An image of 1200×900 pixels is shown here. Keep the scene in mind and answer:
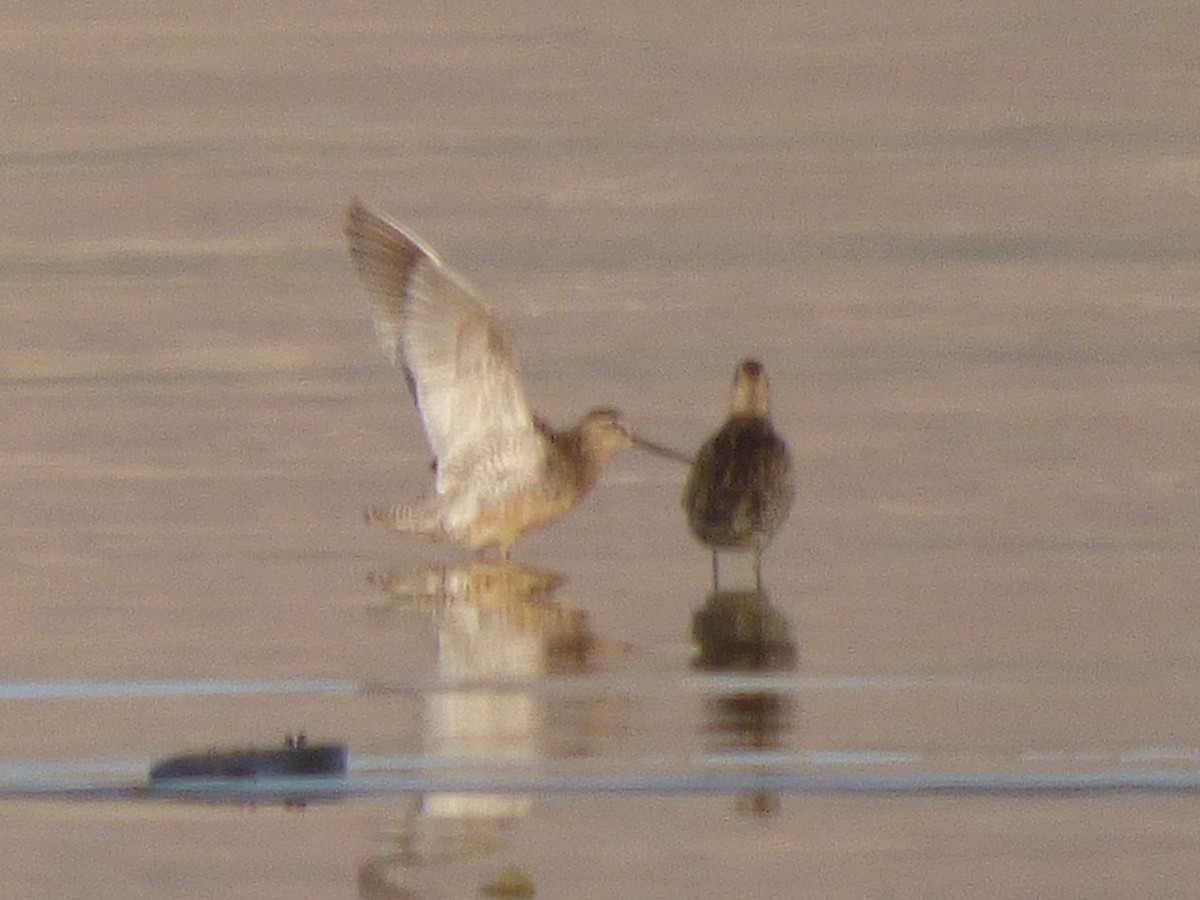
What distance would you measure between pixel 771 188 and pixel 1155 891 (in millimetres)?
10847

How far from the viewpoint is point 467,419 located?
11797mm

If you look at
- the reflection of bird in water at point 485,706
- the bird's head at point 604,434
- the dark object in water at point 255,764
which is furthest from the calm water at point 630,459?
the bird's head at point 604,434

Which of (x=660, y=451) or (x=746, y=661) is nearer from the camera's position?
(x=746, y=661)

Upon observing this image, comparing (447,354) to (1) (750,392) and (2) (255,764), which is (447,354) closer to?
(1) (750,392)

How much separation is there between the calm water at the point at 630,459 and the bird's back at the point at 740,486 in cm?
17

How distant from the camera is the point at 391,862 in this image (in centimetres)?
745

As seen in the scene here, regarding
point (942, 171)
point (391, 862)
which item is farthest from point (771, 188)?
point (391, 862)

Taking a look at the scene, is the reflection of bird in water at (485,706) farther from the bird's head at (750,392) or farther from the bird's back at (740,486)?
the bird's head at (750,392)

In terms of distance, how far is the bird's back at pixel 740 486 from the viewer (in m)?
10.9

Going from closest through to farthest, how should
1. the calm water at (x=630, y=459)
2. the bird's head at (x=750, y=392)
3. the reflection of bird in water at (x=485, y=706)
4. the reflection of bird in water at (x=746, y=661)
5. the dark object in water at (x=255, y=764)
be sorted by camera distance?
the reflection of bird in water at (x=485, y=706), the calm water at (x=630, y=459), the dark object in water at (x=255, y=764), the reflection of bird in water at (x=746, y=661), the bird's head at (x=750, y=392)

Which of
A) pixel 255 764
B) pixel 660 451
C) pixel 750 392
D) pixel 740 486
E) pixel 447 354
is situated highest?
pixel 447 354

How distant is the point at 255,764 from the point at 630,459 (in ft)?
16.5

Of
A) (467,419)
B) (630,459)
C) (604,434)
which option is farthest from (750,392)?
(630,459)

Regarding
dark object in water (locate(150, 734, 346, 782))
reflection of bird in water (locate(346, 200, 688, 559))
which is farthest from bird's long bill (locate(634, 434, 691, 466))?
dark object in water (locate(150, 734, 346, 782))
